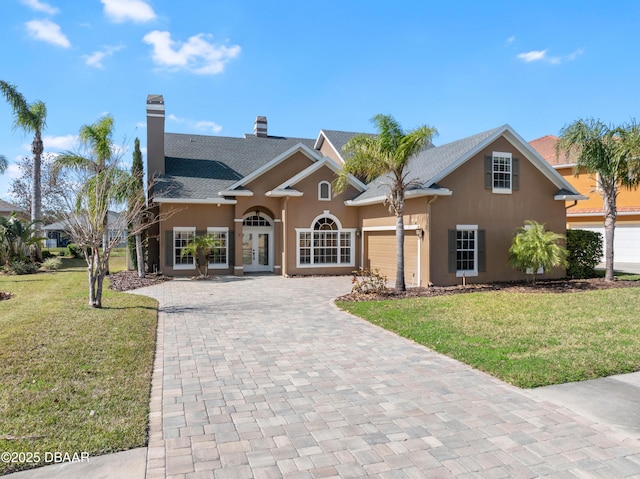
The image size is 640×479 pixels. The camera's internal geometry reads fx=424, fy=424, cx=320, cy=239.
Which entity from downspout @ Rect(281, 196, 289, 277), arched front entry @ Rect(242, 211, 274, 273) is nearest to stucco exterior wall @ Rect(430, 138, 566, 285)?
downspout @ Rect(281, 196, 289, 277)

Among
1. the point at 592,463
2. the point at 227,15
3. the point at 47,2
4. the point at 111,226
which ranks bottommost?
the point at 592,463

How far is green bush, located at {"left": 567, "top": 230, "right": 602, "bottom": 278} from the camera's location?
700 inches

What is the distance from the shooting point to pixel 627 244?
25.6 meters

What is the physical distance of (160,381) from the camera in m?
5.77

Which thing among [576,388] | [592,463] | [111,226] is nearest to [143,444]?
[592,463]

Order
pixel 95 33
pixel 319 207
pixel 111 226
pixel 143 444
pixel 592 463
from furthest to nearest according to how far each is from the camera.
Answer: pixel 319 207, pixel 111 226, pixel 95 33, pixel 143 444, pixel 592 463

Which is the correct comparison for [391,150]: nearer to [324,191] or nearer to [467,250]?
[467,250]

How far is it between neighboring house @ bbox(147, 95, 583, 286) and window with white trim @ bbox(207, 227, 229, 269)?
0.16 feet

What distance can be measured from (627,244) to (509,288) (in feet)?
53.3

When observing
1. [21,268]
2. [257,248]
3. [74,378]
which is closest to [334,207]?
[257,248]

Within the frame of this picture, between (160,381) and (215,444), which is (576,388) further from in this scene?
(160,381)

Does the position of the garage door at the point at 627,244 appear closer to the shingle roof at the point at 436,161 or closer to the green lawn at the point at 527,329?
the shingle roof at the point at 436,161

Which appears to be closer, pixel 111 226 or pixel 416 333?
pixel 416 333

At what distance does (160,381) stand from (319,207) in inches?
592
